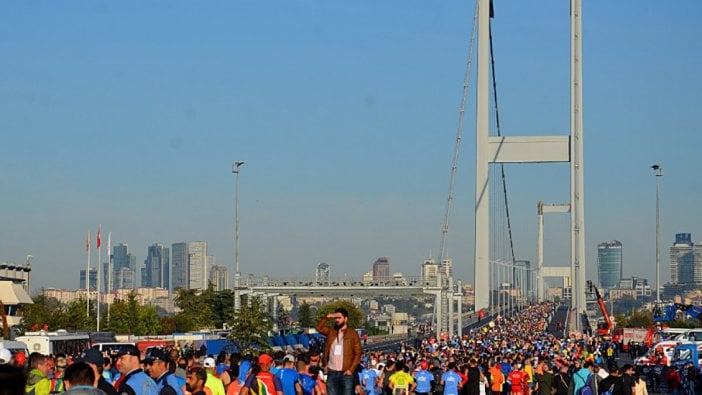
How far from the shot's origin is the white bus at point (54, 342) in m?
43.8

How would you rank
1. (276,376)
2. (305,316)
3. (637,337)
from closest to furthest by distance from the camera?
(276,376)
(637,337)
(305,316)

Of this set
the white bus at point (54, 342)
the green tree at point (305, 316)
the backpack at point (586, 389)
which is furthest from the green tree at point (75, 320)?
the green tree at point (305, 316)

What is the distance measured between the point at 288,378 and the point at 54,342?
1299 inches

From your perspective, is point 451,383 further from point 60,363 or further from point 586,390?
point 60,363

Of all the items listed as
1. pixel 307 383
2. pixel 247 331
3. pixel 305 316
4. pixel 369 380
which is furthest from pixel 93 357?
pixel 305 316

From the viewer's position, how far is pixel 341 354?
12258 millimetres

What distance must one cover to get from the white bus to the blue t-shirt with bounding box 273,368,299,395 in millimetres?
29037

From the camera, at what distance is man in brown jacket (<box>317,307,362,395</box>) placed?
40.0ft

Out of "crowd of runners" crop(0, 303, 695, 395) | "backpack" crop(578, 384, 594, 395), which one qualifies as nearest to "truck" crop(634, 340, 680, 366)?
"crowd of runners" crop(0, 303, 695, 395)

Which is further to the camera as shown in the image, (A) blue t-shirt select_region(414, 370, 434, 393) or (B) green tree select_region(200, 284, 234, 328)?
(B) green tree select_region(200, 284, 234, 328)

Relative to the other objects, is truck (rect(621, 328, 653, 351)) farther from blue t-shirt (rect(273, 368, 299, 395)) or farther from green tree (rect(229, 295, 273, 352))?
blue t-shirt (rect(273, 368, 299, 395))

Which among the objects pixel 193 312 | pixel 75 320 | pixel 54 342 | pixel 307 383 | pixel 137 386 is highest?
pixel 137 386

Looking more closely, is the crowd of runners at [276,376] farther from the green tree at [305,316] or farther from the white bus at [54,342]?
the green tree at [305,316]

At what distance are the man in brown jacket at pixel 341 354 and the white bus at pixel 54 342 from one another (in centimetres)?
3088
